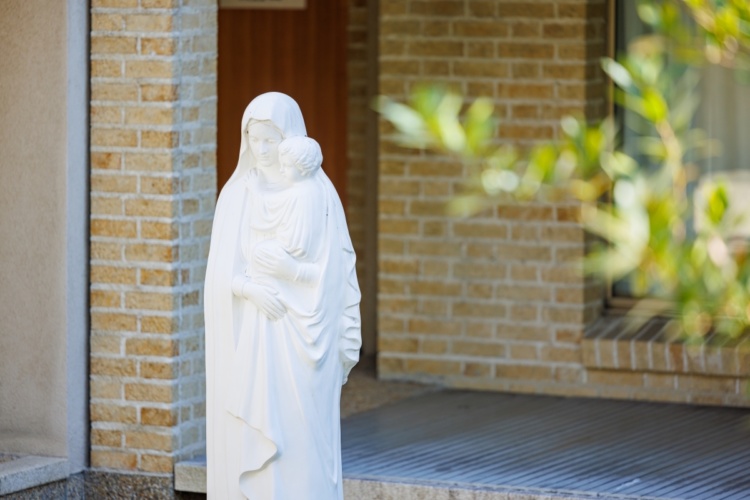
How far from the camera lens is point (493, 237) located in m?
8.57

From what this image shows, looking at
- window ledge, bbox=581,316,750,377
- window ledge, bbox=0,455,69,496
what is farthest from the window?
window ledge, bbox=0,455,69,496

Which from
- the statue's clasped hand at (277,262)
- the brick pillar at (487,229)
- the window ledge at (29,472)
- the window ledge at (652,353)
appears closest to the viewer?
the statue's clasped hand at (277,262)

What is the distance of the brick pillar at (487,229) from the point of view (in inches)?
331

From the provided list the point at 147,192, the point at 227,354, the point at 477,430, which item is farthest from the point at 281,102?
the point at 477,430

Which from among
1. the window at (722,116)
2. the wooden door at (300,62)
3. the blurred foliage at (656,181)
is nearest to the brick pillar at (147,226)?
the window at (722,116)

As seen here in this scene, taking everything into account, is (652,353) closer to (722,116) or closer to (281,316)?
(722,116)

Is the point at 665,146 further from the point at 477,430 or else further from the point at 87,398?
the point at 477,430

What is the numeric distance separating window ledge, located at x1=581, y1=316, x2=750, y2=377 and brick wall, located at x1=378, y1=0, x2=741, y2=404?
0.09 metres

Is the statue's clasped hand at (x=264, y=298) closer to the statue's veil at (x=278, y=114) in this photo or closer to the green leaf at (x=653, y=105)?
the statue's veil at (x=278, y=114)

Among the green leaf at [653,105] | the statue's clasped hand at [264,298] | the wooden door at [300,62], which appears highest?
the wooden door at [300,62]

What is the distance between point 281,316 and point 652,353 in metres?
3.67

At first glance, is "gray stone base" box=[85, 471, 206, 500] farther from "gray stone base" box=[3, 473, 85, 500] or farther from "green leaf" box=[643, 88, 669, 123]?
"green leaf" box=[643, 88, 669, 123]

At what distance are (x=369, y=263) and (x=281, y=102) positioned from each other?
4.72 metres

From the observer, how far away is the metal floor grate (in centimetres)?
637
